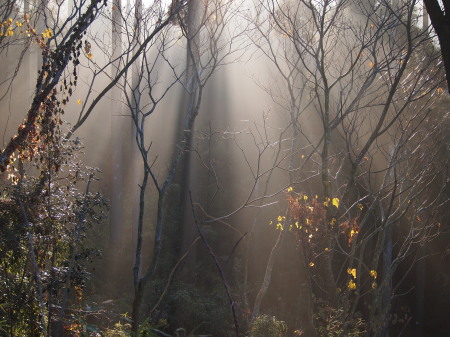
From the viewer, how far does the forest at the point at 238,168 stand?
469cm

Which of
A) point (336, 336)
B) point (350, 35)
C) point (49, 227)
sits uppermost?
point (350, 35)

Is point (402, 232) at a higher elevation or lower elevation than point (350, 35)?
lower

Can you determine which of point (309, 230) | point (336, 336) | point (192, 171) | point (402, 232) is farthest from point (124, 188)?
point (336, 336)

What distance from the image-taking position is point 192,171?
12164 millimetres

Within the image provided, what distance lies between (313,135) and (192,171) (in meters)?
2.82

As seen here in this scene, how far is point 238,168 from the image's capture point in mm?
12586

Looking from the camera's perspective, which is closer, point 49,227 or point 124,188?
point 49,227

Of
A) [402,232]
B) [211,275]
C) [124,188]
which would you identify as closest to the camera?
[402,232]

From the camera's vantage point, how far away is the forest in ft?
15.4

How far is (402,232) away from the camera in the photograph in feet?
35.1

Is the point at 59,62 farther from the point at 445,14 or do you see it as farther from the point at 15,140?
the point at 445,14

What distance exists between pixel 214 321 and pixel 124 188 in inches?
219

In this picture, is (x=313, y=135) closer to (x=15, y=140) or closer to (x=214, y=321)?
(x=214, y=321)

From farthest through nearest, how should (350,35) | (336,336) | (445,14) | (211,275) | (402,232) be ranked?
(211,275), (402,232), (350,35), (336,336), (445,14)
